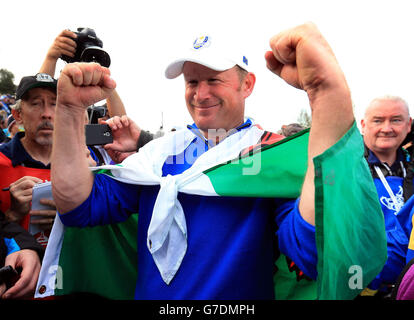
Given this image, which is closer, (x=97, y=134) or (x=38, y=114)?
(x=97, y=134)

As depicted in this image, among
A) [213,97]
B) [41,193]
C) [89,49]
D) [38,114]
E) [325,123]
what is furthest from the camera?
[38,114]

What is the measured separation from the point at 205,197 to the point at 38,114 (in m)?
1.65

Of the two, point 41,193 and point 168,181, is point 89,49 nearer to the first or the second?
point 41,193

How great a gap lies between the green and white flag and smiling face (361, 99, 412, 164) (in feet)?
6.22

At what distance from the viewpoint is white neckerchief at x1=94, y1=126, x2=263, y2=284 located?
1312 millimetres

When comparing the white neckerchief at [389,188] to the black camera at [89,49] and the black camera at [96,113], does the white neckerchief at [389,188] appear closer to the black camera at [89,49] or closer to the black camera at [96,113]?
the black camera at [89,49]

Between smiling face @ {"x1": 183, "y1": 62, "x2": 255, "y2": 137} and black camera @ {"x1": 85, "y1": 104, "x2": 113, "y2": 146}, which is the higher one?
smiling face @ {"x1": 183, "y1": 62, "x2": 255, "y2": 137}

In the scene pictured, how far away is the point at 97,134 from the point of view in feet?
5.88

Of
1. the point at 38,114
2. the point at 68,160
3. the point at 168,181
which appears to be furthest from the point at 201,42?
the point at 38,114

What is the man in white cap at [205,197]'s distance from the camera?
0.98 metres

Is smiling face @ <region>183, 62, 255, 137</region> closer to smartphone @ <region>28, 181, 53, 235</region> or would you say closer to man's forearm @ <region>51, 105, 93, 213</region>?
man's forearm @ <region>51, 105, 93, 213</region>

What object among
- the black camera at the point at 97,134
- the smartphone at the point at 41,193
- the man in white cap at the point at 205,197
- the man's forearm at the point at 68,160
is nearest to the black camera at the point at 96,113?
the black camera at the point at 97,134

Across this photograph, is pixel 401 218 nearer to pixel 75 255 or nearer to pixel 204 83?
pixel 204 83

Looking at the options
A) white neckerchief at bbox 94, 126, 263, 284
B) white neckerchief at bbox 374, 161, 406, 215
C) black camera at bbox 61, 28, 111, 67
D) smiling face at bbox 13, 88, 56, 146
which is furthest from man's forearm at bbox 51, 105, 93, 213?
white neckerchief at bbox 374, 161, 406, 215
